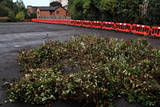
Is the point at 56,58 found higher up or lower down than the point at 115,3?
lower down

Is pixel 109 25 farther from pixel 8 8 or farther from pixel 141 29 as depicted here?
pixel 8 8

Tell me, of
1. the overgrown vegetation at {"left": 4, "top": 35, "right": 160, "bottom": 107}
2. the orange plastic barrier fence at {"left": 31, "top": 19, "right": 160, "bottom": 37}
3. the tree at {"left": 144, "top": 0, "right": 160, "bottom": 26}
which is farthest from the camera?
the tree at {"left": 144, "top": 0, "right": 160, "bottom": 26}

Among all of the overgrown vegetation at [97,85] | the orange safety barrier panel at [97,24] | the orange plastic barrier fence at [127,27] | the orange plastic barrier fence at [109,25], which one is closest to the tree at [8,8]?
the orange plastic barrier fence at [127,27]

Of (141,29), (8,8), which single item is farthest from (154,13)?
(8,8)

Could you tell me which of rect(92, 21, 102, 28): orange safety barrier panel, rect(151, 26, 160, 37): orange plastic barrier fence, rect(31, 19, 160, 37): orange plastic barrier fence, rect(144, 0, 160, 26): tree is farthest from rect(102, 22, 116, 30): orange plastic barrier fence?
rect(151, 26, 160, 37): orange plastic barrier fence

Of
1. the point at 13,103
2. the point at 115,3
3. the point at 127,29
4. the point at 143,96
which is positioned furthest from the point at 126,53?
the point at 115,3

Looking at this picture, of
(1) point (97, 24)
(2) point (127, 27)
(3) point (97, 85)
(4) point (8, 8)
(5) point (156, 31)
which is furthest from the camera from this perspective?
(4) point (8, 8)

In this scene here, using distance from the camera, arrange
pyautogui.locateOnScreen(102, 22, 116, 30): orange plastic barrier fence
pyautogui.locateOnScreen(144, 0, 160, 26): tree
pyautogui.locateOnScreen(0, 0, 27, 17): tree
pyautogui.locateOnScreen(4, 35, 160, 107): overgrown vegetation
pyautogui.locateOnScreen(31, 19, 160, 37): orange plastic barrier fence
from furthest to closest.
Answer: pyautogui.locateOnScreen(0, 0, 27, 17): tree → pyautogui.locateOnScreen(102, 22, 116, 30): orange plastic barrier fence → pyautogui.locateOnScreen(144, 0, 160, 26): tree → pyautogui.locateOnScreen(31, 19, 160, 37): orange plastic barrier fence → pyautogui.locateOnScreen(4, 35, 160, 107): overgrown vegetation

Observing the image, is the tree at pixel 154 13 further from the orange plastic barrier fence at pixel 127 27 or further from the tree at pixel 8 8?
the tree at pixel 8 8

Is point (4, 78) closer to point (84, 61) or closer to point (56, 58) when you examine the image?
point (56, 58)

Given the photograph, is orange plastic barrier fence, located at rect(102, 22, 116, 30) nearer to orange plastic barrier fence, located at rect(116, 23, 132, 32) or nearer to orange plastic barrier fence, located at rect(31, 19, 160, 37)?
orange plastic barrier fence, located at rect(31, 19, 160, 37)

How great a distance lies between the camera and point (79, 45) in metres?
6.44

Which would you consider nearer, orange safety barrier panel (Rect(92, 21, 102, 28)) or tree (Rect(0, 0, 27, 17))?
orange safety barrier panel (Rect(92, 21, 102, 28))

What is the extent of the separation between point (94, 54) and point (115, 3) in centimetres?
1278
